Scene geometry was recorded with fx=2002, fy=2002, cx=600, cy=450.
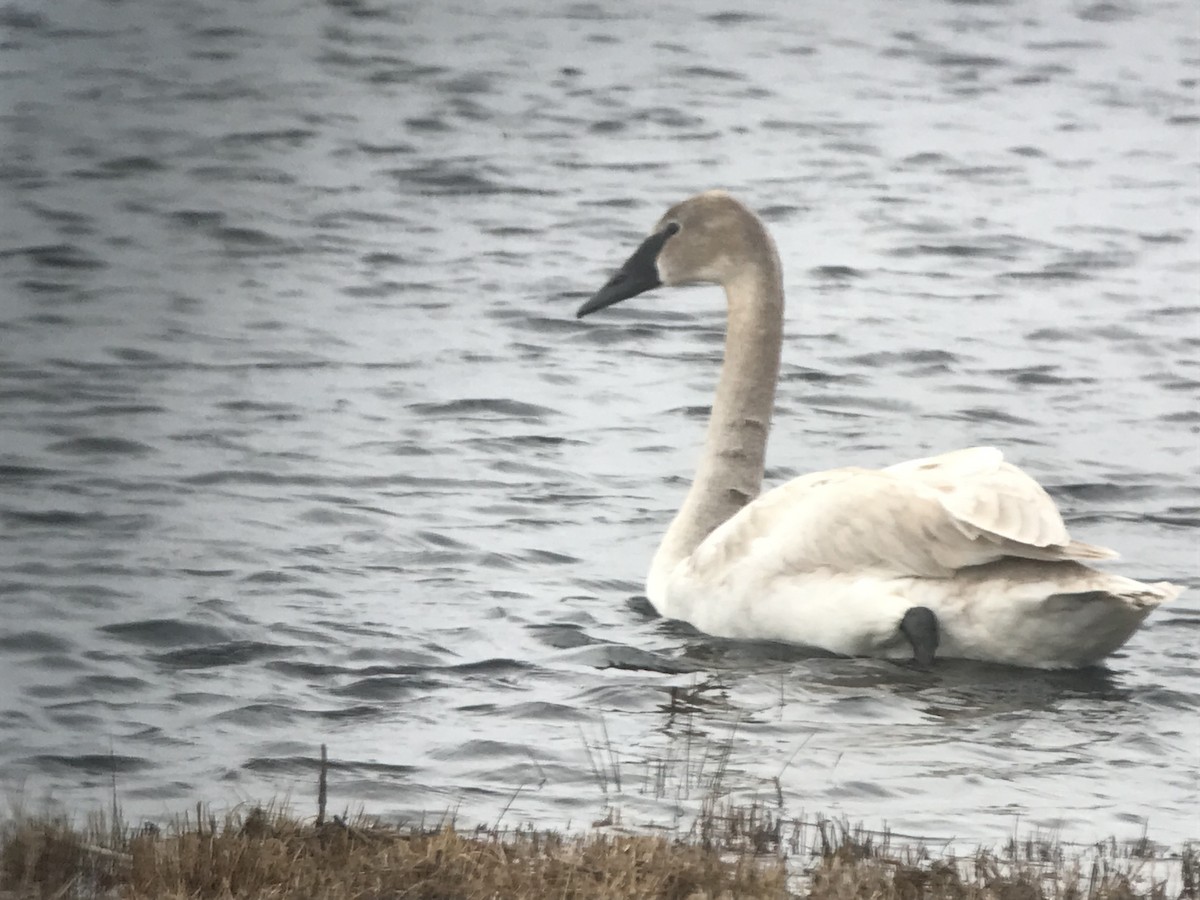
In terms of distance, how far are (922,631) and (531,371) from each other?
2.97 m

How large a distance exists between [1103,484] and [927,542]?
1953mm

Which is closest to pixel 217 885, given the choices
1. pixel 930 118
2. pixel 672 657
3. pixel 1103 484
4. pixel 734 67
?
pixel 672 657

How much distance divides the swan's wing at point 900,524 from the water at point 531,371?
323mm

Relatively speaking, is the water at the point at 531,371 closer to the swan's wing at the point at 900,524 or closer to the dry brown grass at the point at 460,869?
the swan's wing at the point at 900,524

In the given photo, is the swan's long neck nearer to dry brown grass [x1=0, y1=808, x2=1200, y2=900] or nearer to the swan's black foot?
the swan's black foot

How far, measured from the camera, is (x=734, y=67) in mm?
8219

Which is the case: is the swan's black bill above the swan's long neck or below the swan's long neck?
above

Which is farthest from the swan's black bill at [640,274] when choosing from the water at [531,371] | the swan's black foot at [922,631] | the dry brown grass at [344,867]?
the dry brown grass at [344,867]

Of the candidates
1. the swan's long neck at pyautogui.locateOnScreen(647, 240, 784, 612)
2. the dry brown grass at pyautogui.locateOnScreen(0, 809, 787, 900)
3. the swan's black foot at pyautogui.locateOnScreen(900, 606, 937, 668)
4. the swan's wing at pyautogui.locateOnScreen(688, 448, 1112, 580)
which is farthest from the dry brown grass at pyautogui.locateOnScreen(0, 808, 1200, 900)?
the swan's long neck at pyautogui.locateOnScreen(647, 240, 784, 612)

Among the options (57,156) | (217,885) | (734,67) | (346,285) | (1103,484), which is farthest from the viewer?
(346,285)

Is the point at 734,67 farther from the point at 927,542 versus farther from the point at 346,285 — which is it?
the point at 927,542

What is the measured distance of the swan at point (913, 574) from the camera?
18.6ft

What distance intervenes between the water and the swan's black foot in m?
0.07

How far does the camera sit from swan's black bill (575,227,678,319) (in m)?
7.16
